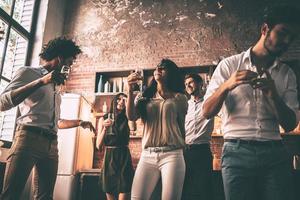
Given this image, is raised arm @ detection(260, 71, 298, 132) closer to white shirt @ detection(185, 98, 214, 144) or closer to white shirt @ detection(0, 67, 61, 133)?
white shirt @ detection(0, 67, 61, 133)

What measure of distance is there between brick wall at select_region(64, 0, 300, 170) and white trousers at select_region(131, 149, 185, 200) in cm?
311

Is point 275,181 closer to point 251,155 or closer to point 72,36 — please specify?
point 251,155

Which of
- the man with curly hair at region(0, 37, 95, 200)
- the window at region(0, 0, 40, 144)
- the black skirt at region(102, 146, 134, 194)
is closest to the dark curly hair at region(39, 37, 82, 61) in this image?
the man with curly hair at region(0, 37, 95, 200)

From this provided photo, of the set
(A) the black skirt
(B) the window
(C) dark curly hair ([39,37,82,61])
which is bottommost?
(A) the black skirt

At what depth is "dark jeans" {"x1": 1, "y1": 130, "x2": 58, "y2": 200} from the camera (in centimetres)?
207

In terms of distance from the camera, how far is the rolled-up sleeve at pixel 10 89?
87.1 inches

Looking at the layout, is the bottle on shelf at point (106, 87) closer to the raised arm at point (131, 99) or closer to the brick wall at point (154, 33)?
the brick wall at point (154, 33)

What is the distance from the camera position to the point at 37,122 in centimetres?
233

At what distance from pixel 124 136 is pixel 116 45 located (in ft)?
7.82

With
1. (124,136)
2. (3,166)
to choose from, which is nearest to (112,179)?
(124,136)

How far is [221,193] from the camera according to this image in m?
3.91

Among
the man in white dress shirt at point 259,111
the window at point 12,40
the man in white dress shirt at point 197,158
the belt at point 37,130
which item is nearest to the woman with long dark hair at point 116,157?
the man in white dress shirt at point 197,158

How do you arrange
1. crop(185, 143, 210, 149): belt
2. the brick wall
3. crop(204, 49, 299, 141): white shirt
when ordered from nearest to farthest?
crop(204, 49, 299, 141): white shirt
crop(185, 143, 210, 149): belt
the brick wall

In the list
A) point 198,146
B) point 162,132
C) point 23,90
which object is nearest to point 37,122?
point 23,90
